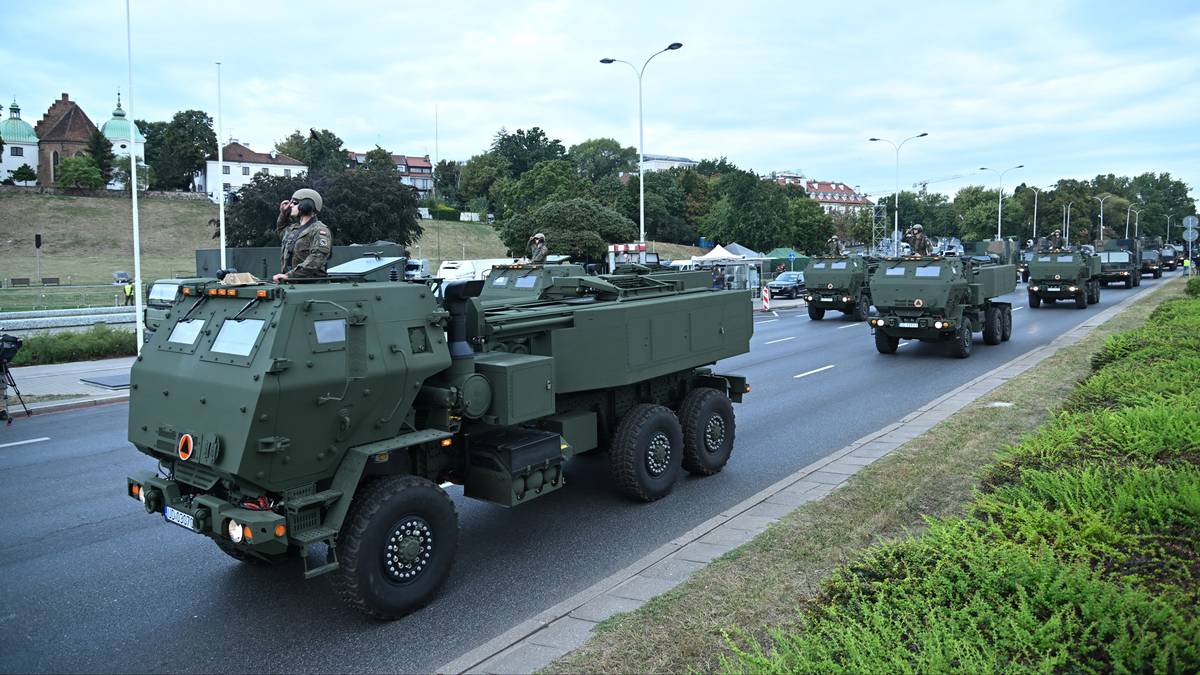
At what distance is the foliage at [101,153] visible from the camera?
3580 inches

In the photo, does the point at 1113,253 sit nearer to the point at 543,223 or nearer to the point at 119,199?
the point at 543,223

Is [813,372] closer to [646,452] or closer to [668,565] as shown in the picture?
[646,452]

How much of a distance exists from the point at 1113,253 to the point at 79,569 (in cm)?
4733

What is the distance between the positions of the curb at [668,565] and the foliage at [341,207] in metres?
35.4

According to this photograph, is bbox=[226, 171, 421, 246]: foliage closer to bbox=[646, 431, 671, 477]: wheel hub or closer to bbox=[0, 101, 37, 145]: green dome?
bbox=[646, 431, 671, 477]: wheel hub

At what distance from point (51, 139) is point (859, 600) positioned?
118183 millimetres

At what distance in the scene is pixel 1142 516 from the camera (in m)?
4.96

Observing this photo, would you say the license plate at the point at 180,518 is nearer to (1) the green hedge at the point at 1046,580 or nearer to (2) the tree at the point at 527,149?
(1) the green hedge at the point at 1046,580

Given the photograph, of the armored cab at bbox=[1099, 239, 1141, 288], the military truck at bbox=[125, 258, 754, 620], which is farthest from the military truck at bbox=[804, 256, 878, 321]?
the military truck at bbox=[125, 258, 754, 620]

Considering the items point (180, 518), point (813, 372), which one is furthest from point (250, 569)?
point (813, 372)

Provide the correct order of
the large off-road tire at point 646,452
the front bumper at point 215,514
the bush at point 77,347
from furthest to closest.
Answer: the bush at point 77,347 < the large off-road tire at point 646,452 < the front bumper at point 215,514

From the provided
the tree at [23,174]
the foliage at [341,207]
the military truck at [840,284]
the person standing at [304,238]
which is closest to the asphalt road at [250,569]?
the person standing at [304,238]

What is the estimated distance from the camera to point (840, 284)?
27859 millimetres

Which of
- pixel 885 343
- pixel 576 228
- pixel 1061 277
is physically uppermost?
pixel 576 228
